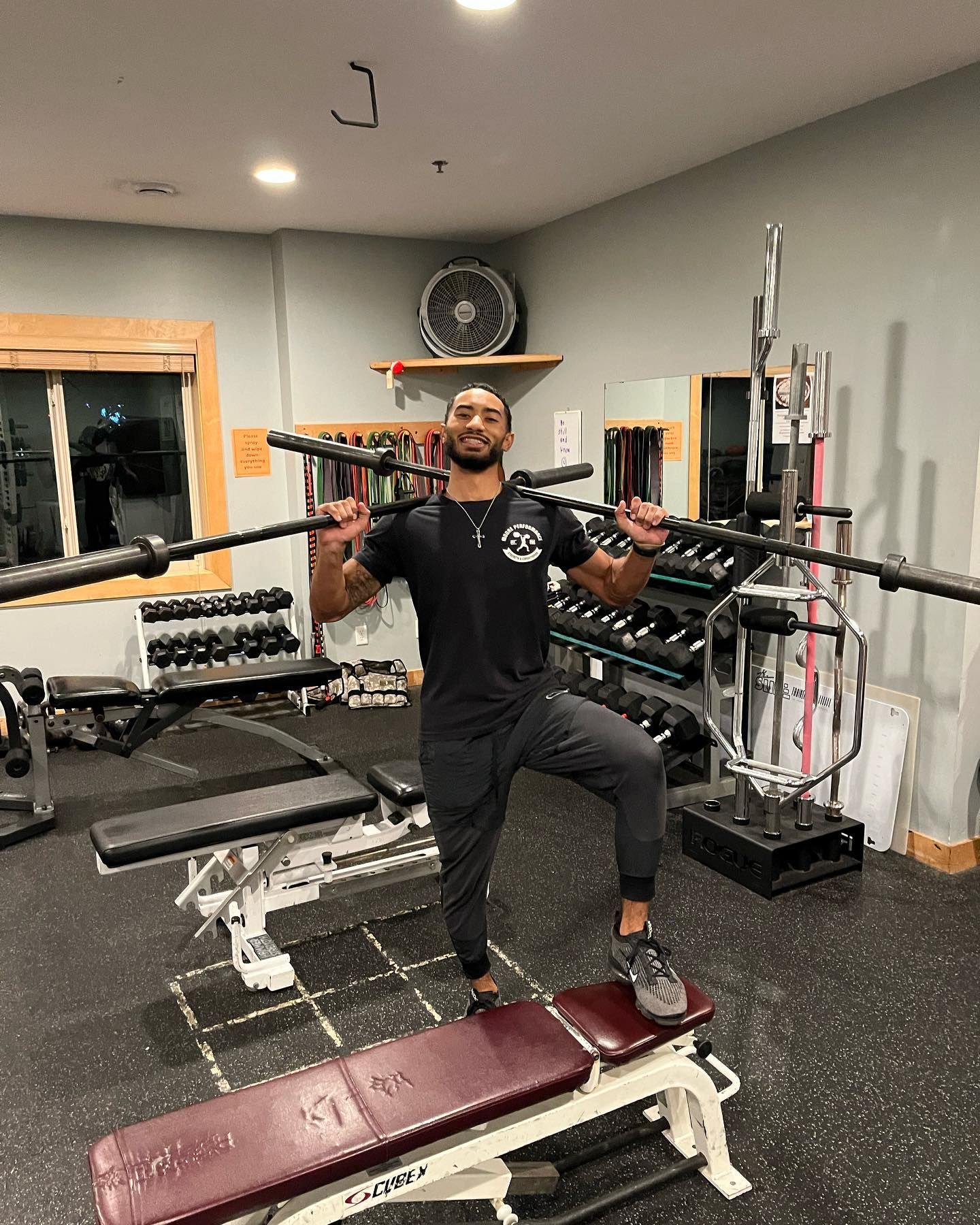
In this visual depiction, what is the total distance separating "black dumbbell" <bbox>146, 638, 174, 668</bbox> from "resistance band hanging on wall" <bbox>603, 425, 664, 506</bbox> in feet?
7.67

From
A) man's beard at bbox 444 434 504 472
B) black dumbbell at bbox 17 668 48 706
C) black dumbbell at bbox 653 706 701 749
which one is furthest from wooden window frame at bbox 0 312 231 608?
man's beard at bbox 444 434 504 472

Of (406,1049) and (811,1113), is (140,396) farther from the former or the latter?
(811,1113)

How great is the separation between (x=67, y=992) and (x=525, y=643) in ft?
5.26

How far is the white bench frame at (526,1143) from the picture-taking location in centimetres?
147

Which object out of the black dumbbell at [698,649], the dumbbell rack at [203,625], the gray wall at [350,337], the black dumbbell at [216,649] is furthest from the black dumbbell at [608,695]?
the black dumbbell at [216,649]

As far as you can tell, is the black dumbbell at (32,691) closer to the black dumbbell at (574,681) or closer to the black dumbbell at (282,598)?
the black dumbbell at (282,598)

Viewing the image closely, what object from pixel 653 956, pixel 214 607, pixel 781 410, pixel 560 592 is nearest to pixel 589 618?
pixel 560 592

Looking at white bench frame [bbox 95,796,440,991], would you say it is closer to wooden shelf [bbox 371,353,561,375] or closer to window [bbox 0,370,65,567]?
window [bbox 0,370,65,567]

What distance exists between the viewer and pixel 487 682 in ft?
6.65

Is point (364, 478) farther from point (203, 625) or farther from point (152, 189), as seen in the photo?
point (152, 189)

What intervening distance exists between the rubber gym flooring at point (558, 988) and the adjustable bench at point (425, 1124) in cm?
16

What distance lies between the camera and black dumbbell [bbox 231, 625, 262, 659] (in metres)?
4.91

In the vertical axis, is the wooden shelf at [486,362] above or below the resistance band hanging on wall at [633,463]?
above

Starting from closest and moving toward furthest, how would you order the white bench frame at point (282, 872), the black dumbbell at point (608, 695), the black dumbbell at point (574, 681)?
the white bench frame at point (282, 872) < the black dumbbell at point (608, 695) < the black dumbbell at point (574, 681)
